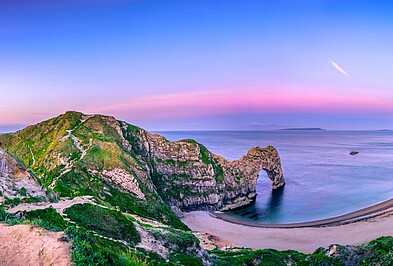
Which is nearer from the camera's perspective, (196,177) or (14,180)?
(14,180)

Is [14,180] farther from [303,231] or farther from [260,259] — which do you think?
[303,231]

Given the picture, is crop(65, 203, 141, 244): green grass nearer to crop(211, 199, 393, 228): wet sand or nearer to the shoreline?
the shoreline

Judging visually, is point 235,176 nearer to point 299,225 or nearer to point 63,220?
point 299,225

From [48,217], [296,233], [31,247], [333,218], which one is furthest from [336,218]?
[31,247]

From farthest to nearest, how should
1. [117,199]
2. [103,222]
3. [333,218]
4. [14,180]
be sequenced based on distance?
1. [333,218]
2. [117,199]
3. [14,180]
4. [103,222]

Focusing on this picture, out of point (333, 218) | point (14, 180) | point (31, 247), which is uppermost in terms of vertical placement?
point (31, 247)
